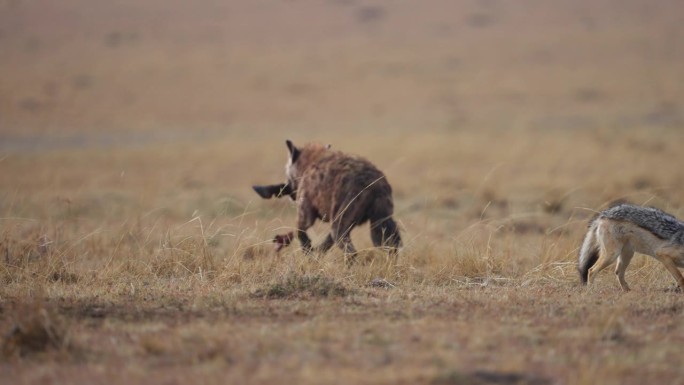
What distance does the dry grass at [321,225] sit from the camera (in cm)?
544

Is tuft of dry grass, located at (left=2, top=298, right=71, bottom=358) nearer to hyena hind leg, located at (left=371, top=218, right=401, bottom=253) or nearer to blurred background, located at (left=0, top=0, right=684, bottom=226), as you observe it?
hyena hind leg, located at (left=371, top=218, right=401, bottom=253)

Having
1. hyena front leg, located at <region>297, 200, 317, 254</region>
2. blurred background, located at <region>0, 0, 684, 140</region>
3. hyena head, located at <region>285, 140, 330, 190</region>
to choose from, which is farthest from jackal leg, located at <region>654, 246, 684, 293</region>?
blurred background, located at <region>0, 0, 684, 140</region>

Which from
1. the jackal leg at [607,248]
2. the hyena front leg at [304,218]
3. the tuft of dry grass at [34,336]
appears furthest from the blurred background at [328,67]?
the tuft of dry grass at [34,336]

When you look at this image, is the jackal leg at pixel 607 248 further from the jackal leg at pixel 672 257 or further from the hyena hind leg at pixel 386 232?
the hyena hind leg at pixel 386 232

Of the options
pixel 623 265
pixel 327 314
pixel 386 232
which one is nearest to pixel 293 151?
pixel 386 232

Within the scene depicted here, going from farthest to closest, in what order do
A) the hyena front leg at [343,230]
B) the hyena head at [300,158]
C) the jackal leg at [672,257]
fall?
the hyena head at [300,158]
the hyena front leg at [343,230]
the jackal leg at [672,257]

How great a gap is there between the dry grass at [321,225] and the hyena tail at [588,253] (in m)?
0.21

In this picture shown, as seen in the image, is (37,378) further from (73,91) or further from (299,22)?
(299,22)

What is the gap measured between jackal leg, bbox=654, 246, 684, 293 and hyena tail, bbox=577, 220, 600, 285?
58cm

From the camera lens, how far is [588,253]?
25.9 ft

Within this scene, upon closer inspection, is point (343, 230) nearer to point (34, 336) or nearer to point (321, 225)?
point (321, 225)

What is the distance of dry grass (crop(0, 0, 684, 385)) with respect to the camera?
5.44 meters

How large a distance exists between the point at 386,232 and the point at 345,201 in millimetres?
587

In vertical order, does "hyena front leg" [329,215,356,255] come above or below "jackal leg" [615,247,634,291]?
above
